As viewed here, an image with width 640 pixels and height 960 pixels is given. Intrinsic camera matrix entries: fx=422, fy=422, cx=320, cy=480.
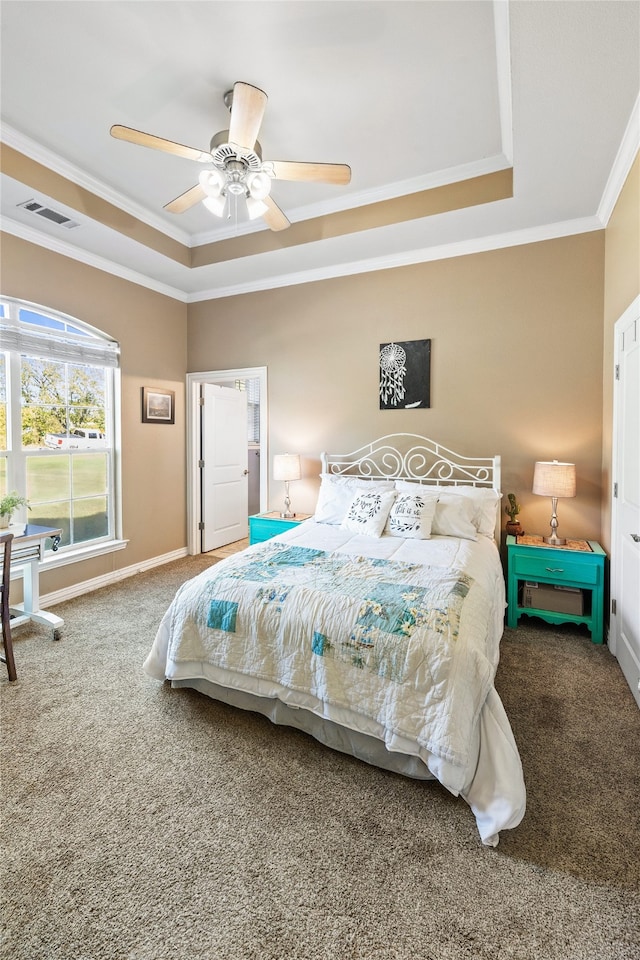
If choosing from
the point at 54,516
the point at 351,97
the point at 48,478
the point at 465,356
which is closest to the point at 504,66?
the point at 351,97

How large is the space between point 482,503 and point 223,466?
3250 millimetres

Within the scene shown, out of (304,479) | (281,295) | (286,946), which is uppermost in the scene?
(281,295)

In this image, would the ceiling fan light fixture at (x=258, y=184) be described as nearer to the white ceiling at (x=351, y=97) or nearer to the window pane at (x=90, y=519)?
the white ceiling at (x=351, y=97)

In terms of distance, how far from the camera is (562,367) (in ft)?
11.0

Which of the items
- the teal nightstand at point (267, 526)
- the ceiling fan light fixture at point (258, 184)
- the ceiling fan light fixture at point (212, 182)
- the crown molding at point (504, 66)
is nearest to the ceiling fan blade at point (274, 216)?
the ceiling fan light fixture at point (258, 184)

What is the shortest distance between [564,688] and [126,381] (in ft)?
14.2

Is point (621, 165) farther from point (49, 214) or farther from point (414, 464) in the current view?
point (49, 214)

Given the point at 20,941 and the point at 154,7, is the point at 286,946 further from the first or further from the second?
the point at 154,7

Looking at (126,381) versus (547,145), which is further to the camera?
(126,381)

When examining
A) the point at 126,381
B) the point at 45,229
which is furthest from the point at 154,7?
the point at 126,381

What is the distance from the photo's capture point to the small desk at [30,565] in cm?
283

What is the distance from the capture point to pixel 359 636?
1786 millimetres

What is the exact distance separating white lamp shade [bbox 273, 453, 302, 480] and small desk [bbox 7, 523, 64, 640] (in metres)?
1.85

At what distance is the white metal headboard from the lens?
3.65m
